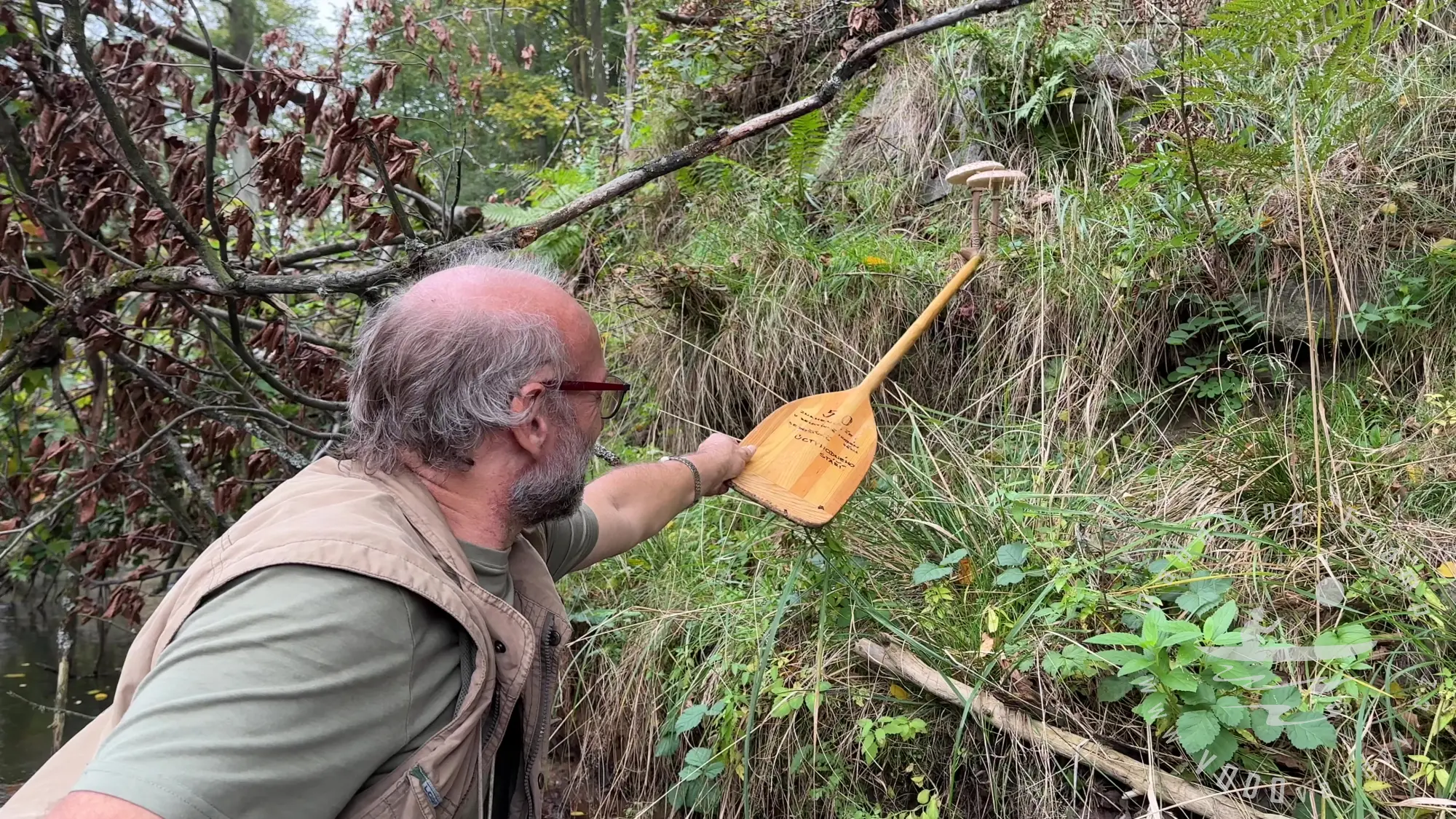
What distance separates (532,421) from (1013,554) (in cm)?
115

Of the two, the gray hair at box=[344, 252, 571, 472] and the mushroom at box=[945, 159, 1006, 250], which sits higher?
the gray hair at box=[344, 252, 571, 472]

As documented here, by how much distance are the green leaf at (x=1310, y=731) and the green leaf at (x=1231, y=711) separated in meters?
0.07

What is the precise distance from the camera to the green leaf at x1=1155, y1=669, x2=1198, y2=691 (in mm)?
1501

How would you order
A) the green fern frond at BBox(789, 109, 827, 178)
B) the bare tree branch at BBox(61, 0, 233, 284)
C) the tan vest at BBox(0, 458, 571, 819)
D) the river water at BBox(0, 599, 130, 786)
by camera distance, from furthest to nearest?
the green fern frond at BBox(789, 109, 827, 178)
the river water at BBox(0, 599, 130, 786)
the bare tree branch at BBox(61, 0, 233, 284)
the tan vest at BBox(0, 458, 571, 819)

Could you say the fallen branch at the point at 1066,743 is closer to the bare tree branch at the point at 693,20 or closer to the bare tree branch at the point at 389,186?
the bare tree branch at the point at 389,186

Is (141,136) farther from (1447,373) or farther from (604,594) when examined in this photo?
(1447,373)

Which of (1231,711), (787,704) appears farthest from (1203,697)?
(787,704)

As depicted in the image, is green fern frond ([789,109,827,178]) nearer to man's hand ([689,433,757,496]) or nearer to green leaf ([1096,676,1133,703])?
man's hand ([689,433,757,496])

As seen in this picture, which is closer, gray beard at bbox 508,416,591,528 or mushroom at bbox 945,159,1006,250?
gray beard at bbox 508,416,591,528

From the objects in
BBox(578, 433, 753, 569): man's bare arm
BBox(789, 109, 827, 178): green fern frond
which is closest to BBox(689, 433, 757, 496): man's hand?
BBox(578, 433, 753, 569): man's bare arm

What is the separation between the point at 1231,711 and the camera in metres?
1.49

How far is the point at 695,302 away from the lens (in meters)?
3.44

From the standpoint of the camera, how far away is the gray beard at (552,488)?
1.44 meters

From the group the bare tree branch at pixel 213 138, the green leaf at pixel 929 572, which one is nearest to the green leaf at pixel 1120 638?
the green leaf at pixel 929 572
